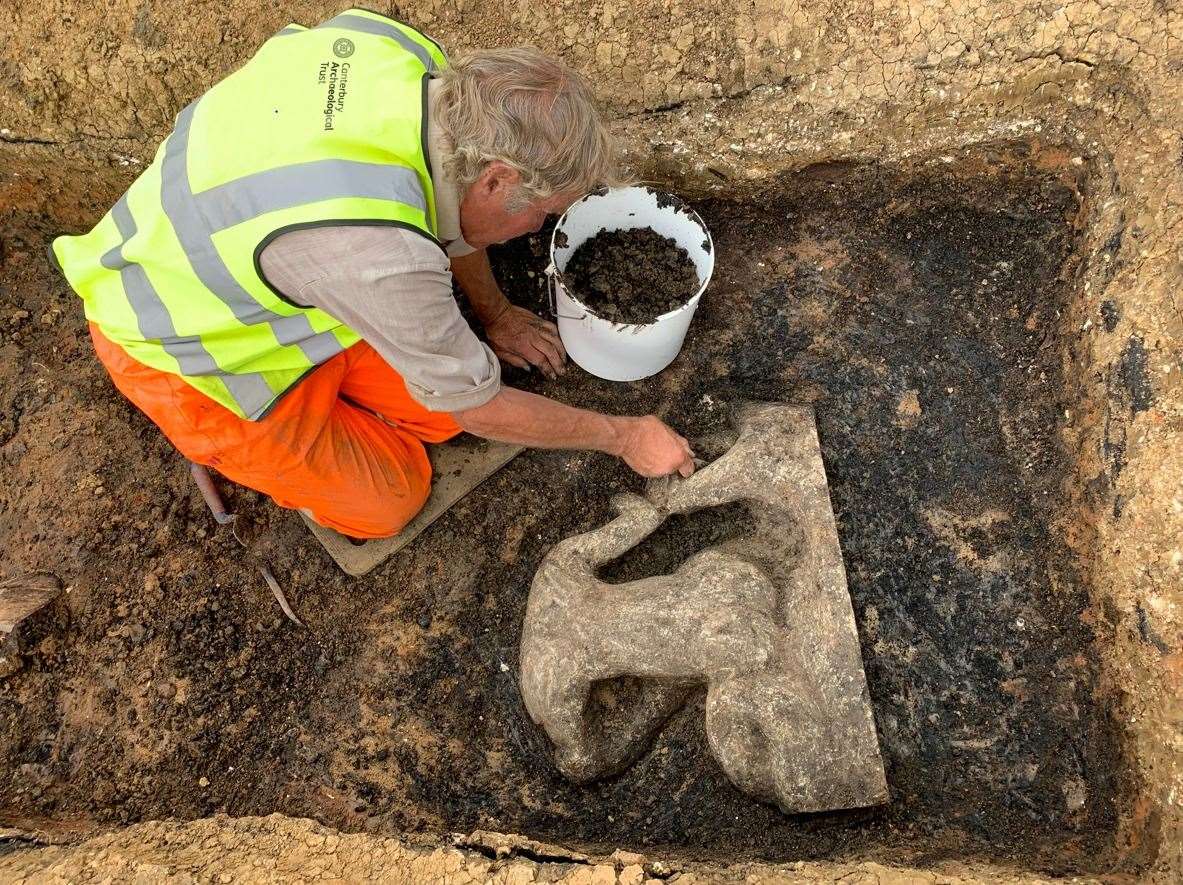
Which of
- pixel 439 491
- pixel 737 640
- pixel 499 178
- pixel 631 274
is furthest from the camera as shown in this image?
pixel 439 491

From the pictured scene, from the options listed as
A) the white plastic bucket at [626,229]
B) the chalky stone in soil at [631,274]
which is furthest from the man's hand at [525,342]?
the chalky stone in soil at [631,274]

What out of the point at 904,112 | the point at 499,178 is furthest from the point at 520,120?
the point at 904,112

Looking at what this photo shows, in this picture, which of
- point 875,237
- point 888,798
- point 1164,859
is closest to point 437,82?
point 875,237

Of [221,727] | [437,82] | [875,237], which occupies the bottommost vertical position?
[221,727]

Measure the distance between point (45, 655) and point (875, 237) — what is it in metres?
2.94

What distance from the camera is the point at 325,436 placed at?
7.46 feet

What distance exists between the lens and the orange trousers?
208 cm

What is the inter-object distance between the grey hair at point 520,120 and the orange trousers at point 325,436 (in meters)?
0.89

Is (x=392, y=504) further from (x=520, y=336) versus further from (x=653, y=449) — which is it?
(x=653, y=449)

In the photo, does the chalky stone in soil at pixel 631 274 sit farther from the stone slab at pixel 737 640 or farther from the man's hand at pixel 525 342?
the stone slab at pixel 737 640

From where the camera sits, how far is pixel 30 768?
218cm

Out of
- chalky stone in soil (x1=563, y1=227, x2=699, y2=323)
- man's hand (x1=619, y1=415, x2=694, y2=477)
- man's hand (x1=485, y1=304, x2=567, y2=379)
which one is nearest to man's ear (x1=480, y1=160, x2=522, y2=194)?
chalky stone in soil (x1=563, y1=227, x2=699, y2=323)

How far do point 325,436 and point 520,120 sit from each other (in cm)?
115

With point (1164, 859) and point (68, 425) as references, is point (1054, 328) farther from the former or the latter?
point (68, 425)
